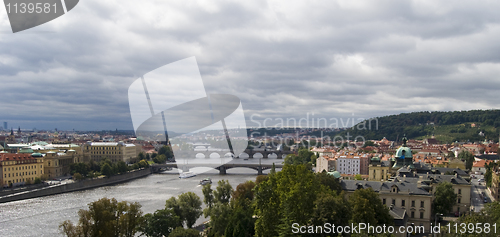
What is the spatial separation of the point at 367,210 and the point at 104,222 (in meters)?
6.74

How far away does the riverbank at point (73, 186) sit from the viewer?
18.8 metres

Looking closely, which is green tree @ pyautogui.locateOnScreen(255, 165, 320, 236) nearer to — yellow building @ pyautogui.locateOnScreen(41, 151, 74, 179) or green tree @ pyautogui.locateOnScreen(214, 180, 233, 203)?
green tree @ pyautogui.locateOnScreen(214, 180, 233, 203)

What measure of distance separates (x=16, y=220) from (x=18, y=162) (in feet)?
31.2

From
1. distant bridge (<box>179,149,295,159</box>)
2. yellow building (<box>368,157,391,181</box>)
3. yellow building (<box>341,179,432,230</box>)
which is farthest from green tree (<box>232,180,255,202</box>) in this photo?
distant bridge (<box>179,149,295,159</box>)

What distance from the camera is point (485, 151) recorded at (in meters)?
37.8

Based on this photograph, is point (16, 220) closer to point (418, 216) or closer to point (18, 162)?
point (18, 162)

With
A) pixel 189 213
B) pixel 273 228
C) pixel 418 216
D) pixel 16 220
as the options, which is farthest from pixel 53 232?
pixel 418 216

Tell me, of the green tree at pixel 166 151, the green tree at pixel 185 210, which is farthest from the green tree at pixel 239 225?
the green tree at pixel 166 151

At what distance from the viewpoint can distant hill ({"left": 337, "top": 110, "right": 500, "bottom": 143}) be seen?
181 feet

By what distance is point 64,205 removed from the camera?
17.2 meters

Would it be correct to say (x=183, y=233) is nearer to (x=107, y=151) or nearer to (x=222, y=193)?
(x=222, y=193)

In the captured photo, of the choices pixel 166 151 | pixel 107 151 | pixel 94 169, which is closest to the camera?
pixel 94 169

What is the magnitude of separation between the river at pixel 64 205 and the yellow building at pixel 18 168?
3533 mm

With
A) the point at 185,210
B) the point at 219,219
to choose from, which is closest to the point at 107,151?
the point at 185,210
